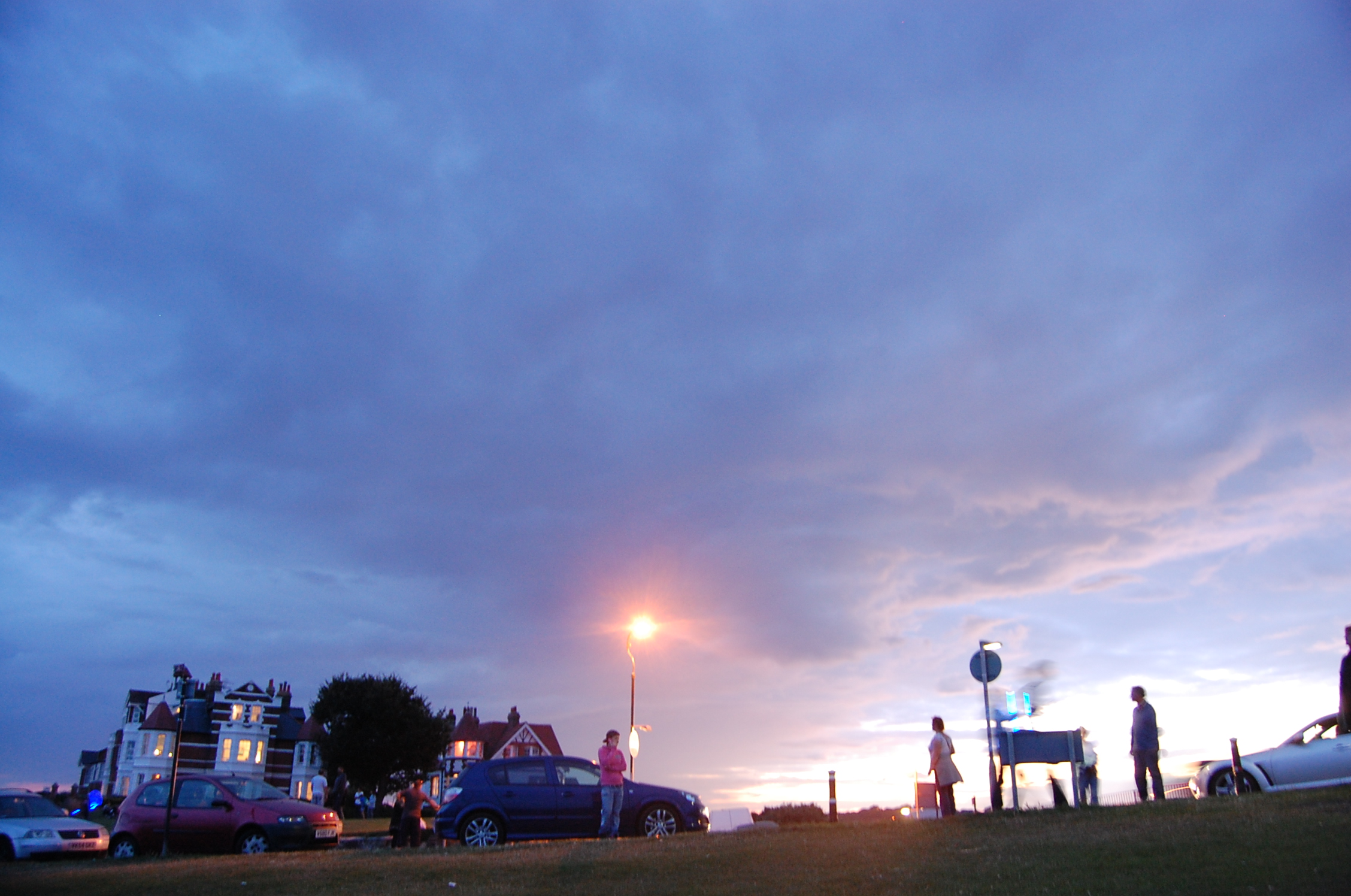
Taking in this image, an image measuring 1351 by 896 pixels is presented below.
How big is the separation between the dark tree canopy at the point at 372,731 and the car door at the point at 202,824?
4684cm

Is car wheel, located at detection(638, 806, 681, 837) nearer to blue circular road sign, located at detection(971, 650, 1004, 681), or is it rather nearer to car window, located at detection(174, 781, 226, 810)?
blue circular road sign, located at detection(971, 650, 1004, 681)

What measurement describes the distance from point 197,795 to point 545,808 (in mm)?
7818

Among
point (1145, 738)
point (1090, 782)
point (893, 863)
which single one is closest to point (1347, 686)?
point (1145, 738)

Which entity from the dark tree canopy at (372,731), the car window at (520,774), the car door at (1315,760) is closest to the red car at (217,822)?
the car window at (520,774)

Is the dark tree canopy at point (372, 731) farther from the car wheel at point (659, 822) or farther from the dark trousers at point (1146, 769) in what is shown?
the dark trousers at point (1146, 769)

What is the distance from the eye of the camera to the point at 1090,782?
62.8 feet

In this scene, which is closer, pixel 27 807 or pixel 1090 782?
pixel 1090 782

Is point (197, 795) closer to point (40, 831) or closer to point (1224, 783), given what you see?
point (40, 831)

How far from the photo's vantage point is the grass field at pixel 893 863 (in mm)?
9172

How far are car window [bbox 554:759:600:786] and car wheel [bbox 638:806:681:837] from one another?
1.13m

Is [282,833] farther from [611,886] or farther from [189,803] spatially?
[611,886]

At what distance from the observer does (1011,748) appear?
1612 centimetres

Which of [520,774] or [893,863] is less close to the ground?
[520,774]

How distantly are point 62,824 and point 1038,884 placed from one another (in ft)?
64.1
